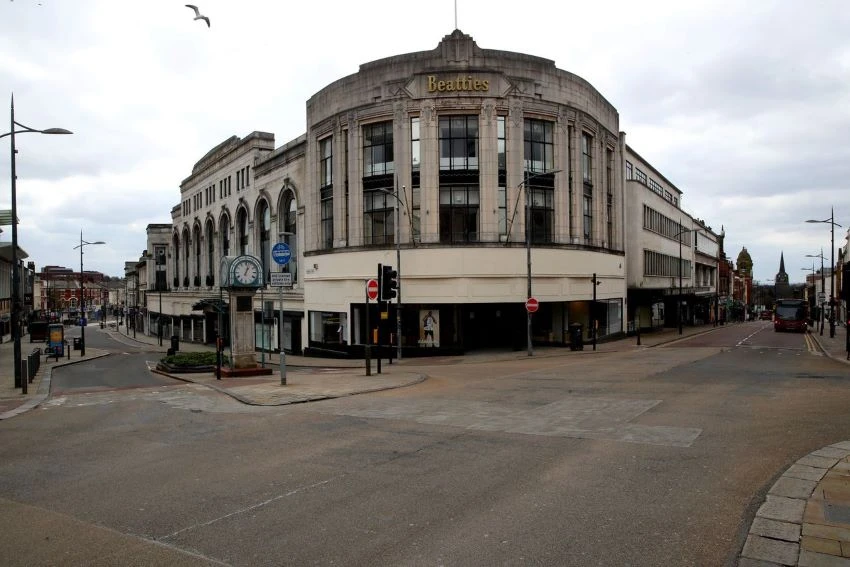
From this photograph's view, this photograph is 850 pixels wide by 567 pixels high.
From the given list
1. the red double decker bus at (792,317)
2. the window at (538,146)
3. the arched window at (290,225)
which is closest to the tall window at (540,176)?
the window at (538,146)

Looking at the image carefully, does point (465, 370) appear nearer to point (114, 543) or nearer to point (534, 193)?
point (534, 193)

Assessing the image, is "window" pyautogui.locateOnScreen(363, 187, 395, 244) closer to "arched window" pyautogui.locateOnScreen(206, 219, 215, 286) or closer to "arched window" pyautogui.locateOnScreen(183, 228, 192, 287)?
"arched window" pyautogui.locateOnScreen(206, 219, 215, 286)

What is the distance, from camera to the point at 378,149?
1396 inches

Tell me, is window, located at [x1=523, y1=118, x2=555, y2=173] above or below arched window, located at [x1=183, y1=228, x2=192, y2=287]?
above

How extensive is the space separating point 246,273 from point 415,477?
63.1ft

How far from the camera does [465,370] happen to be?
25.6 metres

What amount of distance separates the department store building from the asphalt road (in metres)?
17.0

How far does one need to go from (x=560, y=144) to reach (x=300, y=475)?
30.7m

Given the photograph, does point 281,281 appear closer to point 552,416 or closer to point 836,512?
point 552,416

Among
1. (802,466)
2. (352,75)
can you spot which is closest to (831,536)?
(802,466)

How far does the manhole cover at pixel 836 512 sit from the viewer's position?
637 cm

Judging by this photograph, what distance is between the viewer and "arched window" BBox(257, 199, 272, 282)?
49.0 meters

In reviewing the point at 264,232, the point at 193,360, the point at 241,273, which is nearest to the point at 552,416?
the point at 241,273

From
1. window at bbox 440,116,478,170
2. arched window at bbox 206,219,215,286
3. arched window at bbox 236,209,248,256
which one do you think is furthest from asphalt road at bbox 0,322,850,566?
arched window at bbox 206,219,215,286
